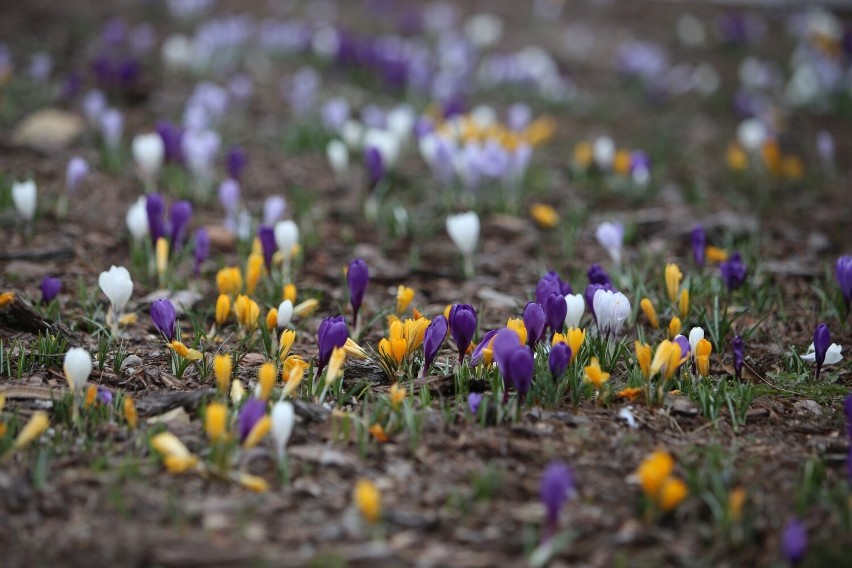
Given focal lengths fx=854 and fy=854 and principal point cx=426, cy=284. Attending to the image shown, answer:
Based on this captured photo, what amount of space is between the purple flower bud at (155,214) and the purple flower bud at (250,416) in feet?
4.48

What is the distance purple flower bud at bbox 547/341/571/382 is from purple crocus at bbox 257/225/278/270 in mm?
1279

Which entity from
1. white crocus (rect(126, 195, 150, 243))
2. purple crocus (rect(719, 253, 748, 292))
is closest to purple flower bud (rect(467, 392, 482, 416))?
purple crocus (rect(719, 253, 748, 292))

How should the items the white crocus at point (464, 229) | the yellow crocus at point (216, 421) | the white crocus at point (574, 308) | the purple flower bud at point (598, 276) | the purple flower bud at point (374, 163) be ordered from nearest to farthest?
the yellow crocus at point (216, 421)
the white crocus at point (574, 308)
the purple flower bud at point (598, 276)
the white crocus at point (464, 229)
the purple flower bud at point (374, 163)

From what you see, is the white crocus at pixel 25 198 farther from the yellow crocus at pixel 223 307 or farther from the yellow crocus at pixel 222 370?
the yellow crocus at pixel 222 370

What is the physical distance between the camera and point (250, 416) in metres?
1.99

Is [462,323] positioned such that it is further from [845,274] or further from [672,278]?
[845,274]

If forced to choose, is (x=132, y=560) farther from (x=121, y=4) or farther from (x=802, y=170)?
(x=121, y=4)

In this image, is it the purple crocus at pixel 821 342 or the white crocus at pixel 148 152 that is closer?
the purple crocus at pixel 821 342

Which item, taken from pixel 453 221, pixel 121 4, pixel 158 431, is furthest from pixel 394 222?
pixel 121 4

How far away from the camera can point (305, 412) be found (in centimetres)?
220

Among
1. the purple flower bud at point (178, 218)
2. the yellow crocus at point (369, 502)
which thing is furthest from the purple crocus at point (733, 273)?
the purple flower bud at point (178, 218)

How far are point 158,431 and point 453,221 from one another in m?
1.66

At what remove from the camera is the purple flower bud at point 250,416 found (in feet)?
6.52

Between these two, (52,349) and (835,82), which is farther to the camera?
(835,82)
